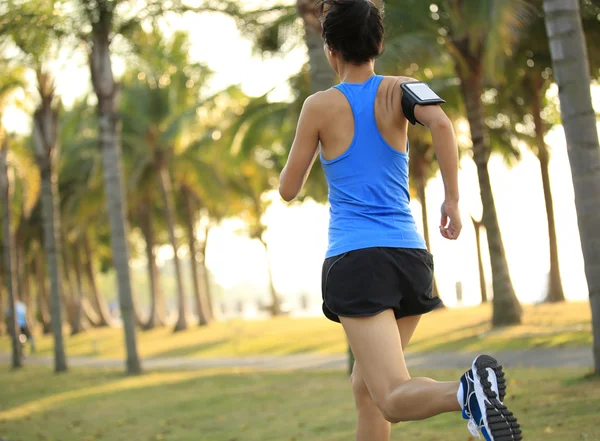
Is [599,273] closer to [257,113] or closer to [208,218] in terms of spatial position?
[257,113]

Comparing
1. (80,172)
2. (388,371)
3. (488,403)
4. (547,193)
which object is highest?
(80,172)

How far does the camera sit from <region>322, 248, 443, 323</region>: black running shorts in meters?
3.44

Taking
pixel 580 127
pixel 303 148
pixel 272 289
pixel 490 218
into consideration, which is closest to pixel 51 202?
pixel 490 218

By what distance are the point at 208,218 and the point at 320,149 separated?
41651 millimetres

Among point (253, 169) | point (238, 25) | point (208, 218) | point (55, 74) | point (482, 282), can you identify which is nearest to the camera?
point (238, 25)

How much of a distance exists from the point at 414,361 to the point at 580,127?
752cm

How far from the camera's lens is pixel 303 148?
142 inches

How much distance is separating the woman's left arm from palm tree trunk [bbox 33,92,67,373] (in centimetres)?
1592

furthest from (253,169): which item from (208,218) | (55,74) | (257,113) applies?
(55,74)

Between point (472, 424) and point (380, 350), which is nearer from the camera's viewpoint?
point (472, 424)

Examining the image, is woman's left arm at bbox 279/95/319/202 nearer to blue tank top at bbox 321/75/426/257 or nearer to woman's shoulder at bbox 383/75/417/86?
blue tank top at bbox 321/75/426/257

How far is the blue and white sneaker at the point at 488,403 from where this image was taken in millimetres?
3068

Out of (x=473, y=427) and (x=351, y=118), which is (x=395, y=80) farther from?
(x=473, y=427)

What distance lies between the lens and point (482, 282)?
34062mm
